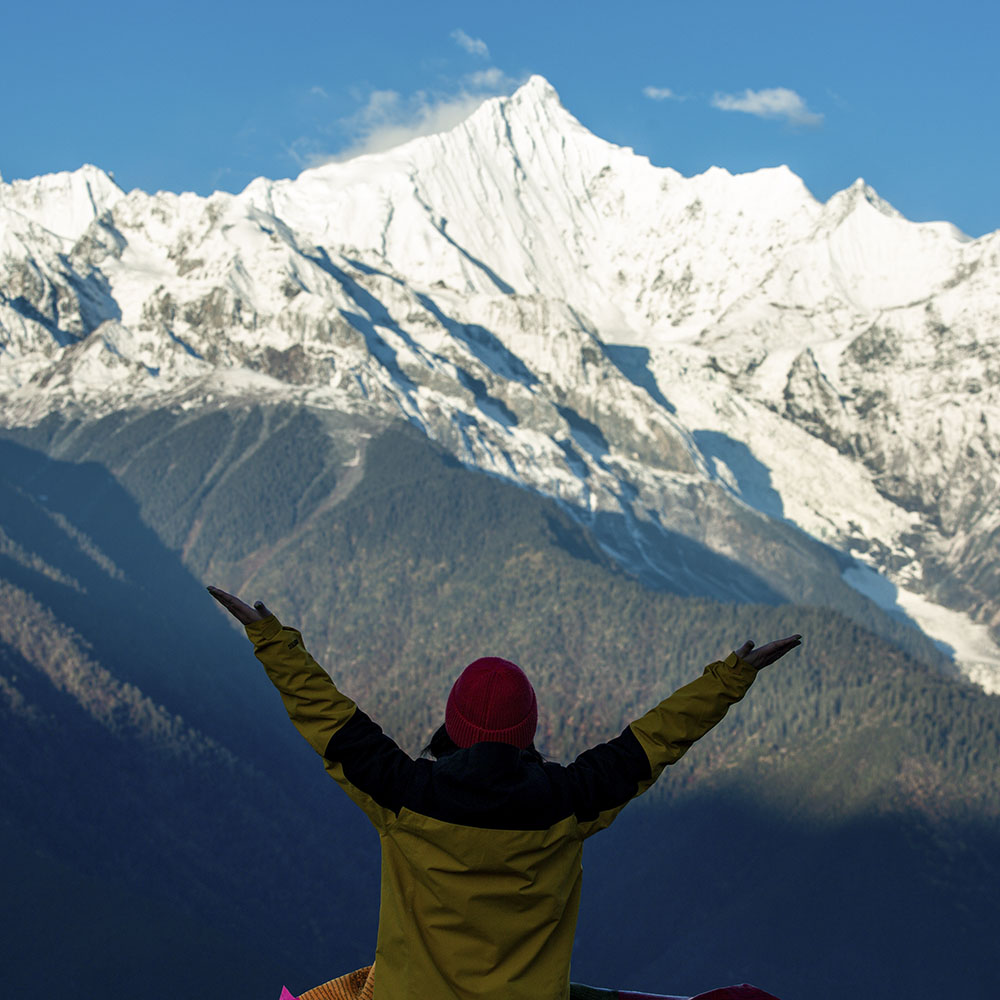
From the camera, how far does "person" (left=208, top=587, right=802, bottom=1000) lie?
12.1 meters

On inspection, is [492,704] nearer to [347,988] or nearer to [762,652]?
[762,652]

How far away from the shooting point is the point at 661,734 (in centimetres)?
1314

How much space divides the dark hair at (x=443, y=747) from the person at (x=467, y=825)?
0.03 meters

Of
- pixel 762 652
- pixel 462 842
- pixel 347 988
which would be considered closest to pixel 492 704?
pixel 462 842

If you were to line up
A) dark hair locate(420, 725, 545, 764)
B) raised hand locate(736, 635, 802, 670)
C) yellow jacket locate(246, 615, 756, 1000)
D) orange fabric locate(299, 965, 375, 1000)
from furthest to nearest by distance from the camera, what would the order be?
orange fabric locate(299, 965, 375, 1000)
raised hand locate(736, 635, 802, 670)
dark hair locate(420, 725, 545, 764)
yellow jacket locate(246, 615, 756, 1000)

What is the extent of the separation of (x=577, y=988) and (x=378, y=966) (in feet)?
9.28

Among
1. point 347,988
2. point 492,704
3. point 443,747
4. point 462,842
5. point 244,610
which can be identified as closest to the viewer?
point 462,842

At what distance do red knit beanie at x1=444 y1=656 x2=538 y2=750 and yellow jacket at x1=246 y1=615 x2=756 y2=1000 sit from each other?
152 millimetres

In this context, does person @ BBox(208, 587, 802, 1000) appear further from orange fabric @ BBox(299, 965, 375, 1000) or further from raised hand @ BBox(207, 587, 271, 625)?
orange fabric @ BBox(299, 965, 375, 1000)

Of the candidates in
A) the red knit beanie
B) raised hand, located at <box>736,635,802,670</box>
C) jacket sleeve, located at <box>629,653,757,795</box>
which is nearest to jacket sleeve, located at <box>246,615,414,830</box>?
the red knit beanie

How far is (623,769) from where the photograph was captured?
13055mm

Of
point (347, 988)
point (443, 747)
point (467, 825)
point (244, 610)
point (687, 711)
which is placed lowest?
point (347, 988)

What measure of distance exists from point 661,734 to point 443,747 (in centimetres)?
208

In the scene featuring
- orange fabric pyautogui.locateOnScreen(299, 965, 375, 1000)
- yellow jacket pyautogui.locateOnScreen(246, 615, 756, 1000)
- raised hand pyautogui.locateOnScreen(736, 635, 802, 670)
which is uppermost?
raised hand pyautogui.locateOnScreen(736, 635, 802, 670)
